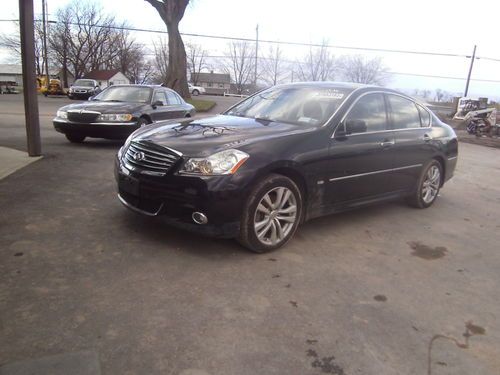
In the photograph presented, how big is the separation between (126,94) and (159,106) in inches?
31.6

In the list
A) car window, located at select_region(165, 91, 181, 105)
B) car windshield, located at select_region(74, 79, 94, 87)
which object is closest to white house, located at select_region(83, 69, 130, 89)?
car windshield, located at select_region(74, 79, 94, 87)

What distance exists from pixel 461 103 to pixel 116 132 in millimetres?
31944

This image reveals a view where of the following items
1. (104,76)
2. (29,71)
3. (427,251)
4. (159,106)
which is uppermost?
(29,71)

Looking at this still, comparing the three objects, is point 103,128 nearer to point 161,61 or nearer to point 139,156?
→ point 139,156

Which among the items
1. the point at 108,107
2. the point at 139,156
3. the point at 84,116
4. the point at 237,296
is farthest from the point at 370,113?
the point at 84,116

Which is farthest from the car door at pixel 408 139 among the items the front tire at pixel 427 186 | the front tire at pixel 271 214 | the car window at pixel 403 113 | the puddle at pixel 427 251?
the front tire at pixel 271 214

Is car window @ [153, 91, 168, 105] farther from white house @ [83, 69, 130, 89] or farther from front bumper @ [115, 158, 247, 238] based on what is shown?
white house @ [83, 69, 130, 89]

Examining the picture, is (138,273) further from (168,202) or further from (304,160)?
(304,160)

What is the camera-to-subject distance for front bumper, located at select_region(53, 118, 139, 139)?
9.28 metres

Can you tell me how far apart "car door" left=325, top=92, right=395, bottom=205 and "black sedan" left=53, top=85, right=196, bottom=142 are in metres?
5.55

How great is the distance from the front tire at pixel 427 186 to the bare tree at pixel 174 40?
26.0m

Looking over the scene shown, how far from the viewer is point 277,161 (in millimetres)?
4207

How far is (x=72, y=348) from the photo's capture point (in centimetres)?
266

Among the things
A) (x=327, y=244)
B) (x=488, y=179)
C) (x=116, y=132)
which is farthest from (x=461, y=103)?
(x=327, y=244)
